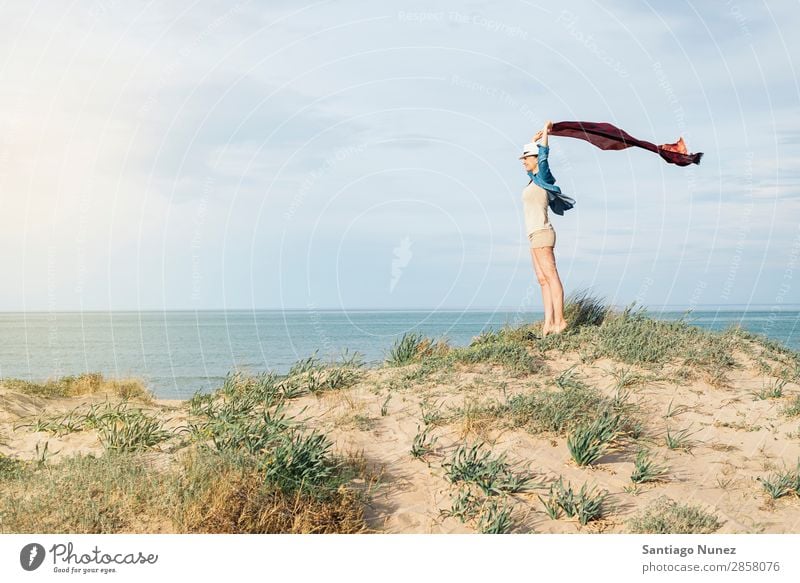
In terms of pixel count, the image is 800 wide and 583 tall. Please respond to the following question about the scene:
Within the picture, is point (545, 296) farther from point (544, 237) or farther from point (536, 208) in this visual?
point (536, 208)

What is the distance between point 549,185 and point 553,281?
1.73m

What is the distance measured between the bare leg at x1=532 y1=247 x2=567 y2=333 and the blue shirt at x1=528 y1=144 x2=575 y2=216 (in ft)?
3.16

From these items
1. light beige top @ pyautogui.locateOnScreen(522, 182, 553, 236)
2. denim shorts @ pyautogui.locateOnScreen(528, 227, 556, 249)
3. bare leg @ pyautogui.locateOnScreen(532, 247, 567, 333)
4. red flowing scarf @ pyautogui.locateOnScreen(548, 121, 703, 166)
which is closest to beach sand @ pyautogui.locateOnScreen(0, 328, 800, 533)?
bare leg @ pyautogui.locateOnScreen(532, 247, 567, 333)

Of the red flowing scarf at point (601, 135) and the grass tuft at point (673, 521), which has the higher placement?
the red flowing scarf at point (601, 135)

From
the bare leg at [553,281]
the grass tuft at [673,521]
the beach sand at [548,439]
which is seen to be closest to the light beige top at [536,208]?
the bare leg at [553,281]

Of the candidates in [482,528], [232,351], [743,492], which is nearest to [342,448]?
[482,528]

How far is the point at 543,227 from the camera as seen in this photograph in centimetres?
1194

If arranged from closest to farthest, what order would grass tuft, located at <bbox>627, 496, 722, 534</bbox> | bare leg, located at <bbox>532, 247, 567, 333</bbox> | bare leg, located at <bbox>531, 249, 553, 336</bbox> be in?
1. grass tuft, located at <bbox>627, 496, 722, 534</bbox>
2. bare leg, located at <bbox>532, 247, 567, 333</bbox>
3. bare leg, located at <bbox>531, 249, 553, 336</bbox>

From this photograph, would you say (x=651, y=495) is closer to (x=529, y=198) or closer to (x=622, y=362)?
(x=622, y=362)

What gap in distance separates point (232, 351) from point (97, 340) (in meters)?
18.9

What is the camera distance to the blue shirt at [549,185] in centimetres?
1190

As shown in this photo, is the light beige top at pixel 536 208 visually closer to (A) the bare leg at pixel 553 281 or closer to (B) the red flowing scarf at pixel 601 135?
(A) the bare leg at pixel 553 281

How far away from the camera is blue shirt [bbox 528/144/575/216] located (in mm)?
11898

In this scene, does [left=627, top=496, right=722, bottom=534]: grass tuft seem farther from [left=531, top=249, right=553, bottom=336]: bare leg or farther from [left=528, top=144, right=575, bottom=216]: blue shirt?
[left=528, top=144, right=575, bottom=216]: blue shirt
